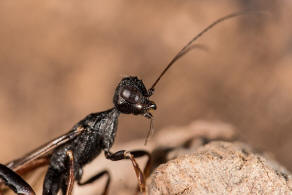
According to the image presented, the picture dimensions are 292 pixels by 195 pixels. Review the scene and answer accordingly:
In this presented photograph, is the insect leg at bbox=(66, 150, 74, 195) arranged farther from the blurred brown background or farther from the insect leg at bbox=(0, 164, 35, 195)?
the blurred brown background

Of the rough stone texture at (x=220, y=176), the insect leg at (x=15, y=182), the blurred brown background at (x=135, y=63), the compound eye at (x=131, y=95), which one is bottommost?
the rough stone texture at (x=220, y=176)

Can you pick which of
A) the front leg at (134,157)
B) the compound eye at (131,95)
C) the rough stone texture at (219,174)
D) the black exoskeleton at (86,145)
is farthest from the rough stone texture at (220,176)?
the black exoskeleton at (86,145)

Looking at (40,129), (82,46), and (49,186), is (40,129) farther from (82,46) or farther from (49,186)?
(49,186)

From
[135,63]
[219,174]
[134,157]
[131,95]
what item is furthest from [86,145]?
[135,63]

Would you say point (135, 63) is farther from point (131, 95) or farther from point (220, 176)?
point (220, 176)

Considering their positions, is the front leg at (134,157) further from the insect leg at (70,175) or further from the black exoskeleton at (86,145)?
the insect leg at (70,175)

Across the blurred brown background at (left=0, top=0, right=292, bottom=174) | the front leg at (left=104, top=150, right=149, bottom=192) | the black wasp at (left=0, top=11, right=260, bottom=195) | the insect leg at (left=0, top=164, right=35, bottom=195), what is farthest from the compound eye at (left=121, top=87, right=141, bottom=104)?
the blurred brown background at (left=0, top=0, right=292, bottom=174)
